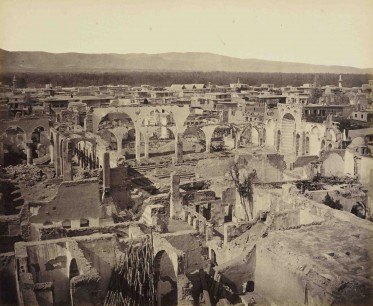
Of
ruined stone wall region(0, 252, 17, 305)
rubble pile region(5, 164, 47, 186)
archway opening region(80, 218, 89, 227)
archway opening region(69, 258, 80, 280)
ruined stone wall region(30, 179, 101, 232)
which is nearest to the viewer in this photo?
ruined stone wall region(0, 252, 17, 305)

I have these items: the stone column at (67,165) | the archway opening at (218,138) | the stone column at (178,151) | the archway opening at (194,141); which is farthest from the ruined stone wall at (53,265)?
the archway opening at (218,138)

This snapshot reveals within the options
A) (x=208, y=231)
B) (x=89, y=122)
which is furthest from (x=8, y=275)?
(x=89, y=122)

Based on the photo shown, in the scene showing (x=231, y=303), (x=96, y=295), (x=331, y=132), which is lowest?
(x=231, y=303)

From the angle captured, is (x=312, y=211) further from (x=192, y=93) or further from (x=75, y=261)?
(x=192, y=93)

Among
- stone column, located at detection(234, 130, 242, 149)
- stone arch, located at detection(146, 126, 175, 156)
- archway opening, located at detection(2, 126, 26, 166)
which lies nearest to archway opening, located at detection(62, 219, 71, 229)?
archway opening, located at detection(2, 126, 26, 166)

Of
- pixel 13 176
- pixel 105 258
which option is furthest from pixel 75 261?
pixel 13 176

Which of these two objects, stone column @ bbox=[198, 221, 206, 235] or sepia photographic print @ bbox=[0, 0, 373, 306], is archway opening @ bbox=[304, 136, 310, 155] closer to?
sepia photographic print @ bbox=[0, 0, 373, 306]

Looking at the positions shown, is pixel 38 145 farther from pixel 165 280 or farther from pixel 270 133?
pixel 165 280
